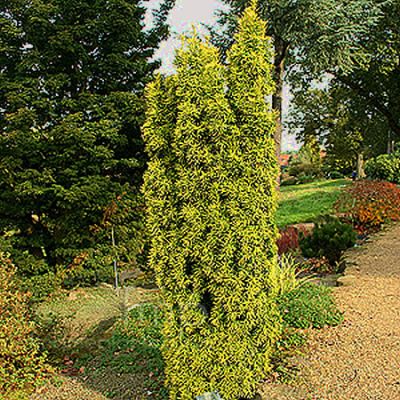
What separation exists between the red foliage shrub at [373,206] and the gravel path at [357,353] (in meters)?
3.76

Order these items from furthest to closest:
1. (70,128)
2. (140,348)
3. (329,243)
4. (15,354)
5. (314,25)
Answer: (314,25) → (329,243) → (70,128) → (140,348) → (15,354)

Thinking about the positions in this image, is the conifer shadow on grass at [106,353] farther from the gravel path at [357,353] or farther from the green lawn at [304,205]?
the green lawn at [304,205]

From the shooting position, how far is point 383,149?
34906 mm

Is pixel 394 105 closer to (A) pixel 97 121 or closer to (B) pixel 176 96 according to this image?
(A) pixel 97 121

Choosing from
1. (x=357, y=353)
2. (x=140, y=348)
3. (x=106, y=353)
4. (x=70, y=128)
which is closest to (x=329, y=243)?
(x=357, y=353)

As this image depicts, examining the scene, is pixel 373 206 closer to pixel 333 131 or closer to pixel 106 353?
pixel 106 353

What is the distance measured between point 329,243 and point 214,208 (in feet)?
17.0

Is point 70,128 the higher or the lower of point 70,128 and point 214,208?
the higher

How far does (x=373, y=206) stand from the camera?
34.6 ft

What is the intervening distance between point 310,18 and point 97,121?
7144 millimetres

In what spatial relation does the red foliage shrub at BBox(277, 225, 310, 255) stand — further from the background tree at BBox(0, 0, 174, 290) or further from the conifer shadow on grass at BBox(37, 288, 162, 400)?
the conifer shadow on grass at BBox(37, 288, 162, 400)

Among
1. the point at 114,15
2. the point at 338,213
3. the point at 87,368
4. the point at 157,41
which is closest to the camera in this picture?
the point at 87,368

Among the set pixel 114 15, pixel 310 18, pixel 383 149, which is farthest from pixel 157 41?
pixel 383 149

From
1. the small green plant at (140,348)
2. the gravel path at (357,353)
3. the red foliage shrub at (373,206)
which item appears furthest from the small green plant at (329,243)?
the small green plant at (140,348)
